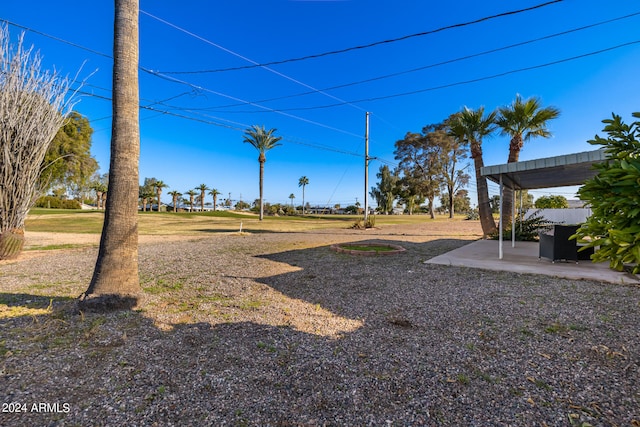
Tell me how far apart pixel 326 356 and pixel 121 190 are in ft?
10.6

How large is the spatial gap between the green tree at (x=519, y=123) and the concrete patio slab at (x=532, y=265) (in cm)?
506

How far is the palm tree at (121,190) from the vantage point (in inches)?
139

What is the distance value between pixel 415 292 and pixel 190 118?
14.9 m

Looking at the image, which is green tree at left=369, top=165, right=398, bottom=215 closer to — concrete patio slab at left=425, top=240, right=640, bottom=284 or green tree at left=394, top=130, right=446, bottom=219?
green tree at left=394, top=130, right=446, bottom=219

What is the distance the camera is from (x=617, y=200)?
1.35 meters

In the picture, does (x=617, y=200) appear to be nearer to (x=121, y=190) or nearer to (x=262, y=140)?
(x=121, y=190)

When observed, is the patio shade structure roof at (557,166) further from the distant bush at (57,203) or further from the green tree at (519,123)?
the distant bush at (57,203)

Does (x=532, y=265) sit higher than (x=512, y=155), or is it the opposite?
(x=512, y=155)

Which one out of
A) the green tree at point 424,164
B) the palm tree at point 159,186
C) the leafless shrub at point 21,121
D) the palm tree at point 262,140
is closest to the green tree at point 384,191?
the green tree at point 424,164

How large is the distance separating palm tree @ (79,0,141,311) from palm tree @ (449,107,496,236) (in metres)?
13.5

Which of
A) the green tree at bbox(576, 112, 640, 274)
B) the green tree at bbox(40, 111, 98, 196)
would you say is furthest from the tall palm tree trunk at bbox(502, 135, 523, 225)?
the green tree at bbox(40, 111, 98, 196)

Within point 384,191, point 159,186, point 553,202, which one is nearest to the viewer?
point 553,202

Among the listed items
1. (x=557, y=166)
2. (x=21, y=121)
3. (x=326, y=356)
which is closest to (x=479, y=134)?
(x=557, y=166)

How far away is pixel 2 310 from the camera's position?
3.54 m
